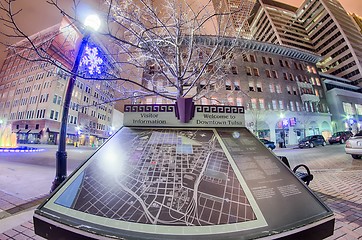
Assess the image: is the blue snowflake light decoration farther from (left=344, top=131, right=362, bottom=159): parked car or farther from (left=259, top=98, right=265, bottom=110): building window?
(left=259, top=98, right=265, bottom=110): building window

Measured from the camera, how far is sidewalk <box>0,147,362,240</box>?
7.66 ft

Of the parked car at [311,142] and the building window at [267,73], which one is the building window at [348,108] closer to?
the building window at [267,73]

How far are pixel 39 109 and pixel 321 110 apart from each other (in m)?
59.1

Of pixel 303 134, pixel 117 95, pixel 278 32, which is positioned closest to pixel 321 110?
pixel 303 134

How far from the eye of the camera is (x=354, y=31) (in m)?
59.7

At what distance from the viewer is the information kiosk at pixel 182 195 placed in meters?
1.06

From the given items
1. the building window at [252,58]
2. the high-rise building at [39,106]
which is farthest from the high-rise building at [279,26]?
the high-rise building at [39,106]

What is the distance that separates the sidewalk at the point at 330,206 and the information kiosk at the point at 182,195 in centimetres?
156

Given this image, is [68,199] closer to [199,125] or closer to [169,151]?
[169,151]

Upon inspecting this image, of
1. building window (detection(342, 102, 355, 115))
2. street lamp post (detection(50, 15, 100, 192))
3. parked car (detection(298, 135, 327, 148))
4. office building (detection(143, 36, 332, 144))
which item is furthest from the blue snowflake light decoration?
building window (detection(342, 102, 355, 115))

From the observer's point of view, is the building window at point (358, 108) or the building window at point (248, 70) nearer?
the building window at point (248, 70)

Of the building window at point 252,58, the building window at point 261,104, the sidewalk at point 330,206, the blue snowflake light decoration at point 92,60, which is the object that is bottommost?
the sidewalk at point 330,206

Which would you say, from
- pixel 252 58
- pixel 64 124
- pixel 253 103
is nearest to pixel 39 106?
pixel 64 124

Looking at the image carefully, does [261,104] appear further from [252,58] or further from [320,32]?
[320,32]
